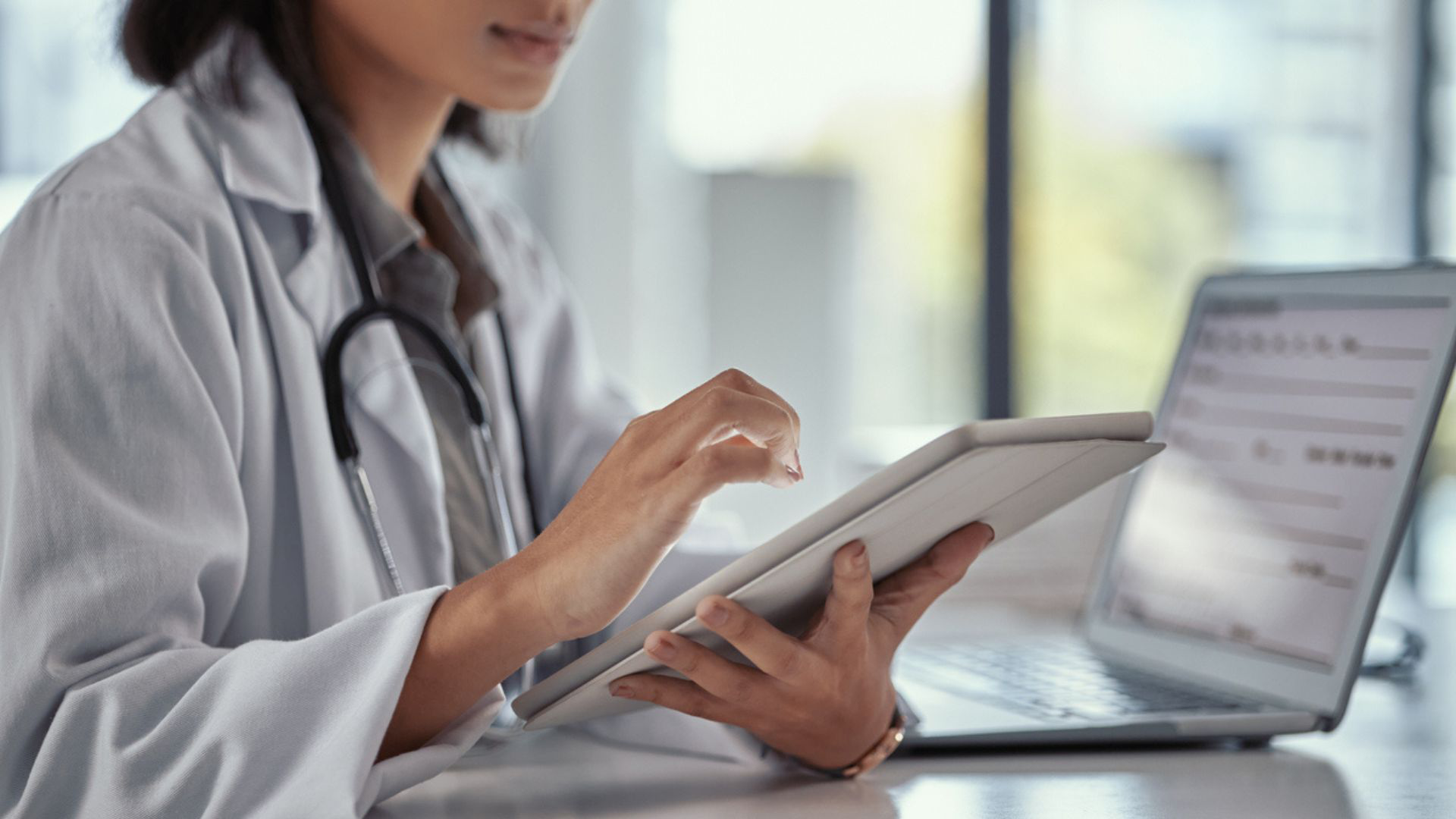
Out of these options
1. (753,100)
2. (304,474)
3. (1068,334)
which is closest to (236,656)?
(304,474)

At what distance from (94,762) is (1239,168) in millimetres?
3568

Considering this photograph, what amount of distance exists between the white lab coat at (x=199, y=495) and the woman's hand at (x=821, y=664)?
11 centimetres

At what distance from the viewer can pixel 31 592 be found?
64cm

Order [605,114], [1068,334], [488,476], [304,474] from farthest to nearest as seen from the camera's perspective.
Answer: [1068,334] → [605,114] → [488,476] → [304,474]

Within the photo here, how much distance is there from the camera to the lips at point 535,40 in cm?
93

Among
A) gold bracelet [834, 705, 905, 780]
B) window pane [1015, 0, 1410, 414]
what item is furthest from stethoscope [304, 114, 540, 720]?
window pane [1015, 0, 1410, 414]

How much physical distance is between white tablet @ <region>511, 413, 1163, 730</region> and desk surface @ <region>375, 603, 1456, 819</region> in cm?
5

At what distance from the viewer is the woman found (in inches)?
23.9

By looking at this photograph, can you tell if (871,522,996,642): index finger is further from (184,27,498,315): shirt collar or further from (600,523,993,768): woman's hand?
(184,27,498,315): shirt collar

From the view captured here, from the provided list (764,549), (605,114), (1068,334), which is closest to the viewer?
(764,549)

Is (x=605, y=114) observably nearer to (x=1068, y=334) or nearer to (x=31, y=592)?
(x=1068, y=334)

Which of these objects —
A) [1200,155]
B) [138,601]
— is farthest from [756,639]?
[1200,155]

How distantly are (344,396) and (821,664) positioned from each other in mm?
381

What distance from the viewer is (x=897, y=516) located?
1.98 feet
